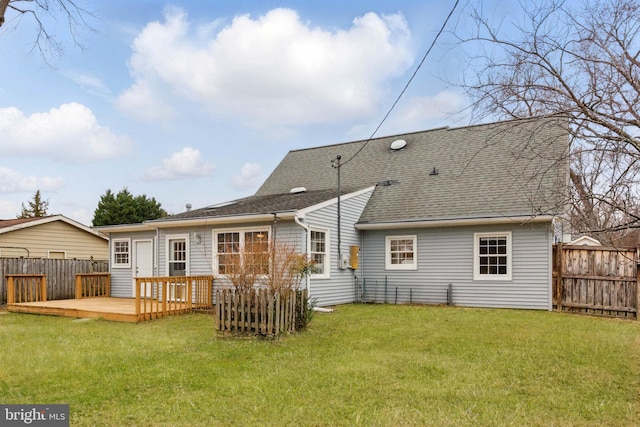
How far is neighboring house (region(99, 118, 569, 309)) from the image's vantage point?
40.4 feet

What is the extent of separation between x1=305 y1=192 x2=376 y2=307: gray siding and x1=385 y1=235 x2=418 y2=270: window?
1050 millimetres

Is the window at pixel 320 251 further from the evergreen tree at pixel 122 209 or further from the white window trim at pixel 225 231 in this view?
the evergreen tree at pixel 122 209

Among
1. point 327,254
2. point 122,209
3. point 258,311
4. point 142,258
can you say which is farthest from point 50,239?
point 258,311

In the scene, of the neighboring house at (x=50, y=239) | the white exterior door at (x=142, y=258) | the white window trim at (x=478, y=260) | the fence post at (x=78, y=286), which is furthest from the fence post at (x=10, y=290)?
the white window trim at (x=478, y=260)

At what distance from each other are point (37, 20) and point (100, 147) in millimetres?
10296

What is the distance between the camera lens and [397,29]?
901cm

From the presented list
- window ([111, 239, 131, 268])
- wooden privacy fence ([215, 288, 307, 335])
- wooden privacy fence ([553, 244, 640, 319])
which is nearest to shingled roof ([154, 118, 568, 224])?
wooden privacy fence ([553, 244, 640, 319])

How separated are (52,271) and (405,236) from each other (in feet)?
37.7

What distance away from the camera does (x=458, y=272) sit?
13172 millimetres

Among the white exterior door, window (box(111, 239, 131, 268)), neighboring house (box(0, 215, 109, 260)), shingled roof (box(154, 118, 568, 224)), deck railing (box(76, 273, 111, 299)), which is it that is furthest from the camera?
neighboring house (box(0, 215, 109, 260))

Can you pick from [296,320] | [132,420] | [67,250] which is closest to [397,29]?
[296,320]

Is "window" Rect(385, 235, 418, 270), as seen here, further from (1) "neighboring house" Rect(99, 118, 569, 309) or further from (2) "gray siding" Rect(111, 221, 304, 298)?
(2) "gray siding" Rect(111, 221, 304, 298)

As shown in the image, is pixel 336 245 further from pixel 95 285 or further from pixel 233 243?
pixel 95 285
